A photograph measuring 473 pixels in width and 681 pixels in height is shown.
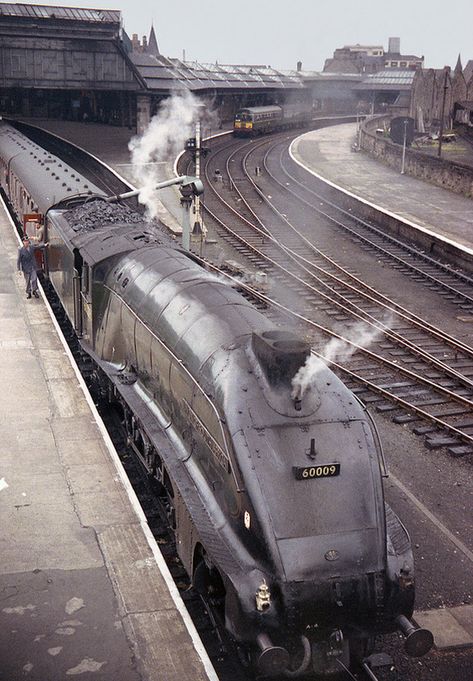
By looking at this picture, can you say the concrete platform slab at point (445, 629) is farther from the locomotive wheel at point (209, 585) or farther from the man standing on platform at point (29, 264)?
the man standing on platform at point (29, 264)

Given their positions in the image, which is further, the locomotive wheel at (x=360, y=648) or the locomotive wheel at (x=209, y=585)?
the locomotive wheel at (x=209, y=585)

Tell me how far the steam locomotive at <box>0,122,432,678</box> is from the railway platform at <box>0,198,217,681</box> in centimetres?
48

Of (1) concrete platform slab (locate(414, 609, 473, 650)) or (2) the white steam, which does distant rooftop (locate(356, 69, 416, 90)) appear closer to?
(2) the white steam

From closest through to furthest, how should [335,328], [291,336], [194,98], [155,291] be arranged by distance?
[291,336] → [155,291] → [335,328] → [194,98]

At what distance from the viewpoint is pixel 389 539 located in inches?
264

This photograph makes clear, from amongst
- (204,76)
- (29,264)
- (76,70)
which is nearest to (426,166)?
(76,70)

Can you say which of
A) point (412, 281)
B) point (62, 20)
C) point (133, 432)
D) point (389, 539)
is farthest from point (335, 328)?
point (62, 20)

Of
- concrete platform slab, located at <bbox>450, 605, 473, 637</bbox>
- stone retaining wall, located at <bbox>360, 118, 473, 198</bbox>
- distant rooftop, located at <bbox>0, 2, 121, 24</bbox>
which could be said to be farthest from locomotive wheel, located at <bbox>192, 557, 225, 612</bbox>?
distant rooftop, located at <bbox>0, 2, 121, 24</bbox>

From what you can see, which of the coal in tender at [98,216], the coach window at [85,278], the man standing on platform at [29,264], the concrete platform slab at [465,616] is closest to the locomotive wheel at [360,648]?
the concrete platform slab at [465,616]

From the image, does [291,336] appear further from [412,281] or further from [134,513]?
[412,281]

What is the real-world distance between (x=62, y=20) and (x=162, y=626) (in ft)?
128

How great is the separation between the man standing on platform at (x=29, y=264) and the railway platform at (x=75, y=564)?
4.93m

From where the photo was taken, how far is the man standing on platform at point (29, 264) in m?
16.1

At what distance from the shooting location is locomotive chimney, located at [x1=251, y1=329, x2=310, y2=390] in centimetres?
672
